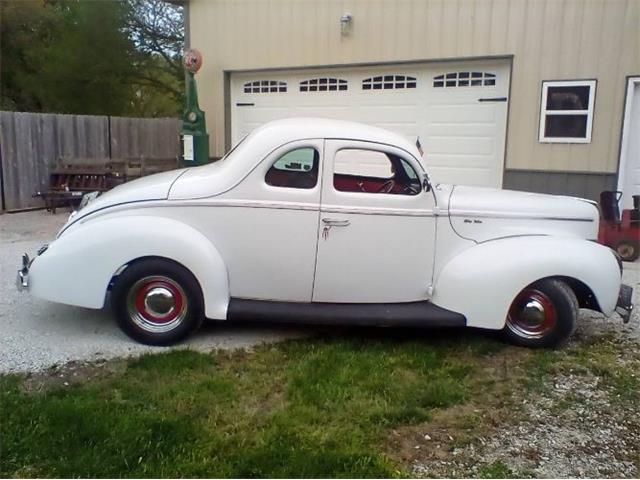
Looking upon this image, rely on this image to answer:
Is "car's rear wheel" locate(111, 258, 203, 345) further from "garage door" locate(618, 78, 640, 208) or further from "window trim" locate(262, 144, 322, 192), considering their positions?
"garage door" locate(618, 78, 640, 208)

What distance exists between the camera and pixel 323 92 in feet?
33.0

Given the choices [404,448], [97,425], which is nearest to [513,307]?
[404,448]

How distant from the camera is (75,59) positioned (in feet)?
54.3

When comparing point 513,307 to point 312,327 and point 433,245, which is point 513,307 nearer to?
point 433,245

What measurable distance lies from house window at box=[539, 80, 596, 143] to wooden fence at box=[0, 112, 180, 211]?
772cm

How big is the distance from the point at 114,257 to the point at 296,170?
163cm

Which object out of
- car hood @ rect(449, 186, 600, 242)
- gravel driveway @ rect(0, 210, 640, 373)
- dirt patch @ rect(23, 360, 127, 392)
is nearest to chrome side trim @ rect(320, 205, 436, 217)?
car hood @ rect(449, 186, 600, 242)

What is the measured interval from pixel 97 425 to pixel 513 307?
317cm

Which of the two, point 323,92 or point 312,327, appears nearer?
point 312,327

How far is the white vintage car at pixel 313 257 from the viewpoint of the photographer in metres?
4.27

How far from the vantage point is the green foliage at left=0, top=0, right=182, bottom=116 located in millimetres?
16719

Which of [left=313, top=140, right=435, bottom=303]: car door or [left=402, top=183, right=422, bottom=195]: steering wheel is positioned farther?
[left=402, top=183, right=422, bottom=195]: steering wheel

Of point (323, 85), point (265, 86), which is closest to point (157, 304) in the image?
point (323, 85)

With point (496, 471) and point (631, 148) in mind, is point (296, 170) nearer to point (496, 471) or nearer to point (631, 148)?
point (496, 471)
